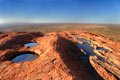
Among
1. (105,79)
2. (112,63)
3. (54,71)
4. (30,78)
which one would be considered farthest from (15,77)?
(112,63)

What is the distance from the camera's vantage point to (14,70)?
9.45 meters

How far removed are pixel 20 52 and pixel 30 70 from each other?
8.97m

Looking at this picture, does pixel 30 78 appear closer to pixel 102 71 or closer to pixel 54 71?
pixel 54 71

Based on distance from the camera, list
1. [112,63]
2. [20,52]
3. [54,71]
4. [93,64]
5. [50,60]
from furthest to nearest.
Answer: [20,52], [112,63], [93,64], [50,60], [54,71]

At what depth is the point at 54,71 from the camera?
8930 millimetres

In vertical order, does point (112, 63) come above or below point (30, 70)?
below

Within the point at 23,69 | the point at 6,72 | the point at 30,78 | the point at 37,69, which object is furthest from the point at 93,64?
the point at 6,72

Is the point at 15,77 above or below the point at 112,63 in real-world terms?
above

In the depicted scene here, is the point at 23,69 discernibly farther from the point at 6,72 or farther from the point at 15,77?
the point at 6,72

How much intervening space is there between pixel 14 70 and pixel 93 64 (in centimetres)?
1480

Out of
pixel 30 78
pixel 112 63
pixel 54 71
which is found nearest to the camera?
pixel 30 78

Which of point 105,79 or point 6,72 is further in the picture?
point 105,79

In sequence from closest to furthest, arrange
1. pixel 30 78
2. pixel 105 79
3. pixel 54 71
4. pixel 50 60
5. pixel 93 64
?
pixel 30 78 → pixel 54 71 → pixel 105 79 → pixel 50 60 → pixel 93 64

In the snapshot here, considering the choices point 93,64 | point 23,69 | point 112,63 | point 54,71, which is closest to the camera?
point 54,71
